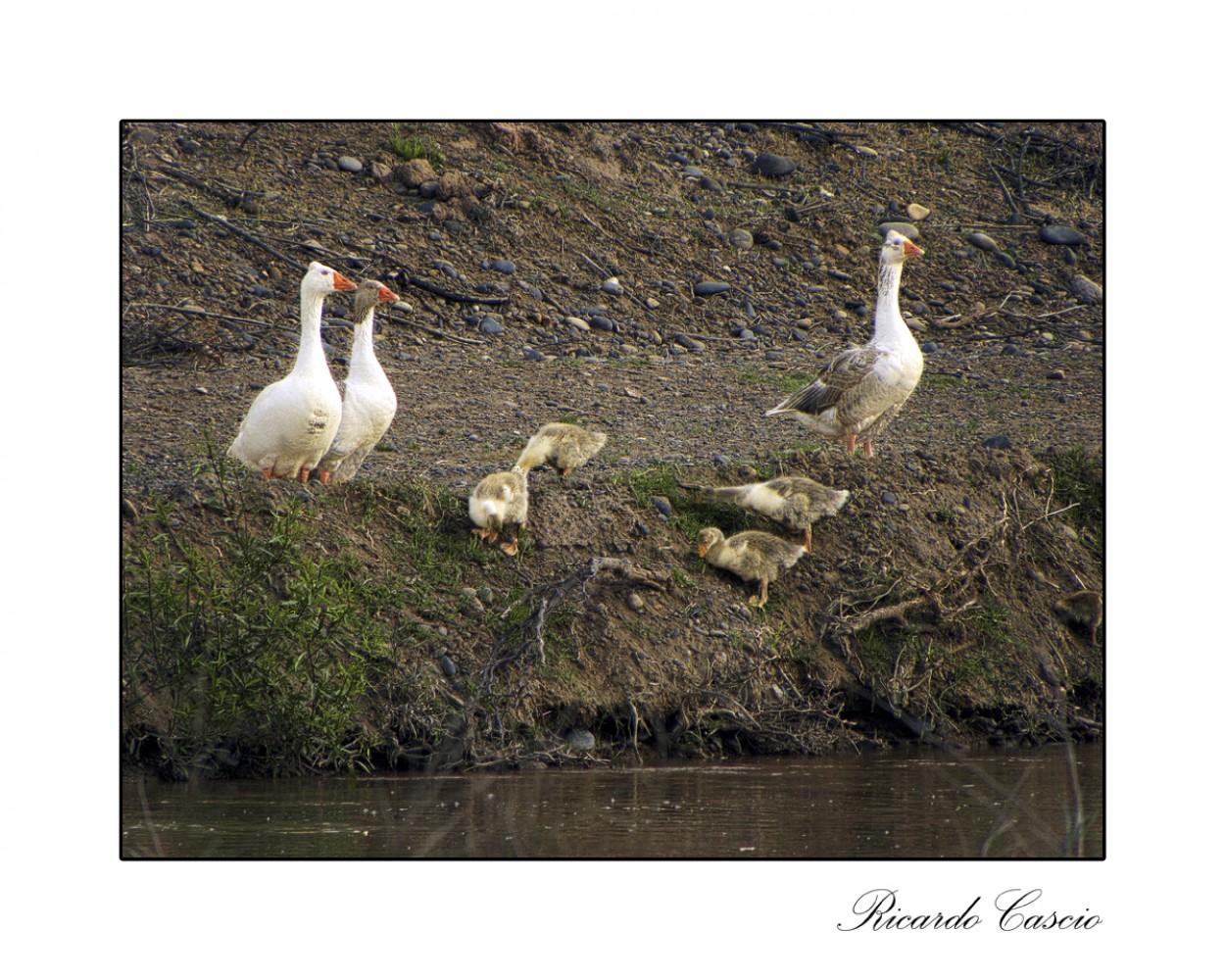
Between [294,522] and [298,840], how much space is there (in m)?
2.44

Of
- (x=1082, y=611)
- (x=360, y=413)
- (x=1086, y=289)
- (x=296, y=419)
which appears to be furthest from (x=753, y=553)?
(x=1086, y=289)

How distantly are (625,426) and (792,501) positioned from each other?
2.43m

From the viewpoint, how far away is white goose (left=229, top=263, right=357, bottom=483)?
28.9 ft

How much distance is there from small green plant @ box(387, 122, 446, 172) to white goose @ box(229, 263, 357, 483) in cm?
611

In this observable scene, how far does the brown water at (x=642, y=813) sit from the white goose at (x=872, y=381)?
2.77 m

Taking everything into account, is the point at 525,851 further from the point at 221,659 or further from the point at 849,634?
the point at 849,634

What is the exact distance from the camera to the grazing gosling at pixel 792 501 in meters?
10.0

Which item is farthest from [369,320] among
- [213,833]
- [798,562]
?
[213,833]

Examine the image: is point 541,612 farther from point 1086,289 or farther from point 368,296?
point 1086,289

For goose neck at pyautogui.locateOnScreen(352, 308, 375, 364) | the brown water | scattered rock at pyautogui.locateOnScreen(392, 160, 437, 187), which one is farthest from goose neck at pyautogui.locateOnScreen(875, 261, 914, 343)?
scattered rock at pyautogui.locateOnScreen(392, 160, 437, 187)

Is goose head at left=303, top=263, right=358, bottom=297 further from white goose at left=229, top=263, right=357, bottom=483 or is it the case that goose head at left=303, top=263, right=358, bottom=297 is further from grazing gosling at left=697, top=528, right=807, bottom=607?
grazing gosling at left=697, top=528, right=807, bottom=607

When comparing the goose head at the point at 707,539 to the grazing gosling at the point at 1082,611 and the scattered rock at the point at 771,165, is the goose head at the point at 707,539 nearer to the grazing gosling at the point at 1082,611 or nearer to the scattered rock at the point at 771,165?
the grazing gosling at the point at 1082,611

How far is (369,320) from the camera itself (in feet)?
32.3

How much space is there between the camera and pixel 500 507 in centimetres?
947
